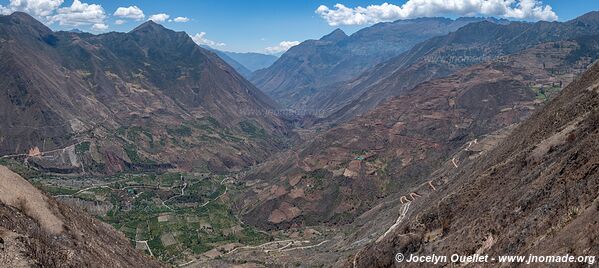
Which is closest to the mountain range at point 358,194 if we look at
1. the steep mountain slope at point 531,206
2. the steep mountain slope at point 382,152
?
the steep mountain slope at point 531,206

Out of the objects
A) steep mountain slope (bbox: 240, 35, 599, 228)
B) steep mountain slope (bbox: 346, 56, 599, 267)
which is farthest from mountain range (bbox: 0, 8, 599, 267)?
steep mountain slope (bbox: 240, 35, 599, 228)

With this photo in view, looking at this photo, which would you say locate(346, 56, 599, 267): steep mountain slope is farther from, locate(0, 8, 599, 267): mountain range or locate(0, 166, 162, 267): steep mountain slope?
locate(0, 166, 162, 267): steep mountain slope

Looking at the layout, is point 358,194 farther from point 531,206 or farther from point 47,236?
point 47,236

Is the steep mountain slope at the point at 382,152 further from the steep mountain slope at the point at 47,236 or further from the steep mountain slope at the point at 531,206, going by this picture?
the steep mountain slope at the point at 47,236

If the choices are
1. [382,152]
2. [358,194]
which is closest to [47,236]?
[358,194]

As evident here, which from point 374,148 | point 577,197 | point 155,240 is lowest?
point 155,240

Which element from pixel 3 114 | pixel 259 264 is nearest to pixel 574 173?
pixel 259 264

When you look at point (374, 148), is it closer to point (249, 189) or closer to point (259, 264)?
point (249, 189)
